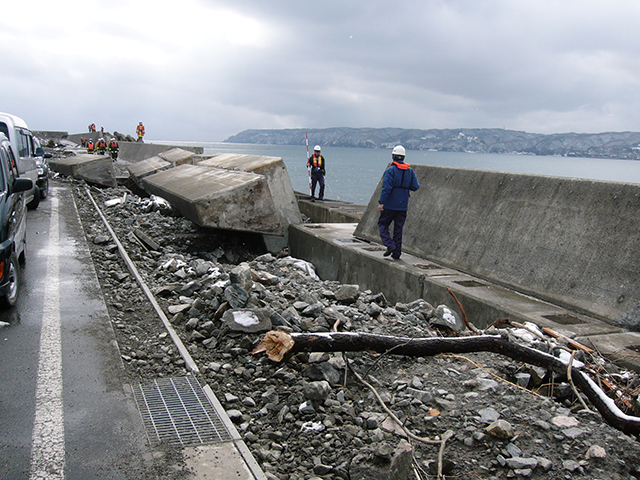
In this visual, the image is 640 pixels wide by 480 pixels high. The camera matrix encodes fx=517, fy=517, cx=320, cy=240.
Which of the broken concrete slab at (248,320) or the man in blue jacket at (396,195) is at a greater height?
the man in blue jacket at (396,195)

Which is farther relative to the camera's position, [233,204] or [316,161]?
[316,161]

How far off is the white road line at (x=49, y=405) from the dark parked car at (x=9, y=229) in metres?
0.48

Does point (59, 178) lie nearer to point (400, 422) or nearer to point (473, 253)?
point (473, 253)

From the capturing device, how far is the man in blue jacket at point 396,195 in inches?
344

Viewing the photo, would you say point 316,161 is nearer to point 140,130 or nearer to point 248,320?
point 248,320

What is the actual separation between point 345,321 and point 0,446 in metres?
3.45

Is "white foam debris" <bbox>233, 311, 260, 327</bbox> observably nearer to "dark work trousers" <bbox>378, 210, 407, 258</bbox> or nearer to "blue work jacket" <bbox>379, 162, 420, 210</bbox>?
"dark work trousers" <bbox>378, 210, 407, 258</bbox>

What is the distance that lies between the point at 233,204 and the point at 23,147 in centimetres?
741

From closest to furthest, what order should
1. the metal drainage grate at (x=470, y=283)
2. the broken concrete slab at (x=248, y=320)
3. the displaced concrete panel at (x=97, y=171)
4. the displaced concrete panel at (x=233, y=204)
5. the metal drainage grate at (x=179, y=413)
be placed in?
the metal drainage grate at (x=179, y=413) < the broken concrete slab at (x=248, y=320) < the metal drainage grate at (x=470, y=283) < the displaced concrete panel at (x=233, y=204) < the displaced concrete panel at (x=97, y=171)

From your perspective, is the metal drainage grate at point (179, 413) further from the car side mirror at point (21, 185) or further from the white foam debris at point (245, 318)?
the car side mirror at point (21, 185)

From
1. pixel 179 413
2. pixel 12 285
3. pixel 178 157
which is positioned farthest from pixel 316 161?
pixel 179 413

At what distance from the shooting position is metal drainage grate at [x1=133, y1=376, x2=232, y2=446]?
3.87 meters

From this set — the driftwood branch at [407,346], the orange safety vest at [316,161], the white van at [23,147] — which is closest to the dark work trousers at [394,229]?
the driftwood branch at [407,346]

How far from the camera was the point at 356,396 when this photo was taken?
14.8 ft
